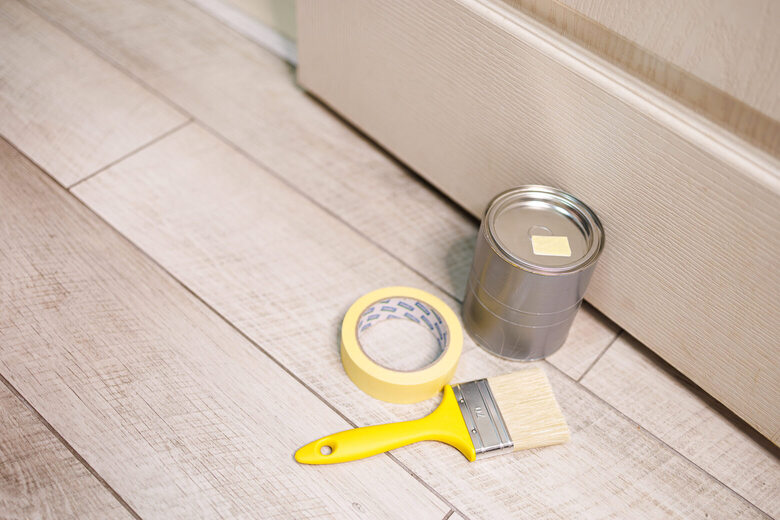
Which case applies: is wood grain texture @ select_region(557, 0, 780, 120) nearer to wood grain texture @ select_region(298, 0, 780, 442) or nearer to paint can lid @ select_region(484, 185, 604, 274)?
wood grain texture @ select_region(298, 0, 780, 442)

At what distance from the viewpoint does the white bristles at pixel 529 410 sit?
0.76 meters

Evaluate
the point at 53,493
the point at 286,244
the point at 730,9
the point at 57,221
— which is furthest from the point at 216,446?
the point at 730,9

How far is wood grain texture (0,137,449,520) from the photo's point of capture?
0.71m

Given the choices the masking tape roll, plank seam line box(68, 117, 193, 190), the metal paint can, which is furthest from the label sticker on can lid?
plank seam line box(68, 117, 193, 190)

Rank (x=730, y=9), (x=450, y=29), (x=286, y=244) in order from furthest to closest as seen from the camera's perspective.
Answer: (x=286, y=244) → (x=450, y=29) → (x=730, y=9)

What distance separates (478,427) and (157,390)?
371mm

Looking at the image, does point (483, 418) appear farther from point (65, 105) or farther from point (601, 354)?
point (65, 105)

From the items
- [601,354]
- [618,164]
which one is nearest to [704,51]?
[618,164]

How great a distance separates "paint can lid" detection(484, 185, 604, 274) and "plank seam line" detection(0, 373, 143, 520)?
0.47 metres

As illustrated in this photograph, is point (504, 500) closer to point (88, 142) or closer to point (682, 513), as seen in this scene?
point (682, 513)

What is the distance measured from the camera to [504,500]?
736mm

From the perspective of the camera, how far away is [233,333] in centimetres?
84

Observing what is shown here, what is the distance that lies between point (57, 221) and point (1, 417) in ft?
0.96

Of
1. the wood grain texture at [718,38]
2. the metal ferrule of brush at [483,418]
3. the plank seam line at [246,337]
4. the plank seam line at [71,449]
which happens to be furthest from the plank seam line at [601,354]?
the plank seam line at [71,449]
